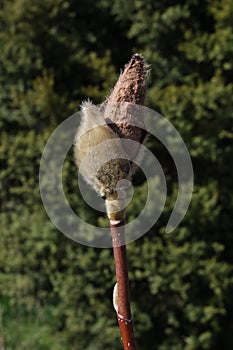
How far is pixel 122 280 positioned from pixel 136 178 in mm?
3083

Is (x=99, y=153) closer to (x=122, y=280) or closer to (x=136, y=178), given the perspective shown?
(x=122, y=280)

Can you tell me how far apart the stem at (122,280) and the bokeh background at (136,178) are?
2735mm

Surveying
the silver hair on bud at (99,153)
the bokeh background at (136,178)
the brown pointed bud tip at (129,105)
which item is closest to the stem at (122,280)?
the silver hair on bud at (99,153)

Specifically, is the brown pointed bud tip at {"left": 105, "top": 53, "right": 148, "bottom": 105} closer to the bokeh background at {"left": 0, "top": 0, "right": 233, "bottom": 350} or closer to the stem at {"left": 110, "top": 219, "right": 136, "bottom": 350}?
the stem at {"left": 110, "top": 219, "right": 136, "bottom": 350}

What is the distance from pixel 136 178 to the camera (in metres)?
4.39

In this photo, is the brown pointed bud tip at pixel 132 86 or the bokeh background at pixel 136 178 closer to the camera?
the brown pointed bud tip at pixel 132 86

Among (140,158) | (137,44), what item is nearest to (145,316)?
(137,44)

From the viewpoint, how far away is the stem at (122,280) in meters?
1.30

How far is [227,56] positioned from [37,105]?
54.3 inches

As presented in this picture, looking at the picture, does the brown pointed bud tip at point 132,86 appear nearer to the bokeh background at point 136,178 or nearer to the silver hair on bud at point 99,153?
the silver hair on bud at point 99,153

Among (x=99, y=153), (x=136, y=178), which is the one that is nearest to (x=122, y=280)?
(x=99, y=153)

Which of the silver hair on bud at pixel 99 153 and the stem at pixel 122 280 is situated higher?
the silver hair on bud at pixel 99 153

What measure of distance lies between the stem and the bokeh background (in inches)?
108

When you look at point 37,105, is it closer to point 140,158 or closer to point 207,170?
point 207,170
